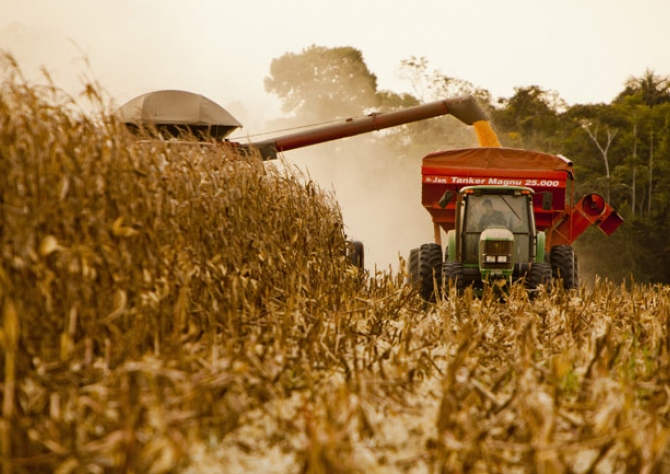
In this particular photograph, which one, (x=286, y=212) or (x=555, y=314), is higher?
(x=286, y=212)

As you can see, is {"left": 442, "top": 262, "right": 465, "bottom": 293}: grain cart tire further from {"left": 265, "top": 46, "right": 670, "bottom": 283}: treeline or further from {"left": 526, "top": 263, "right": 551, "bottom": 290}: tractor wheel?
{"left": 265, "top": 46, "right": 670, "bottom": 283}: treeline

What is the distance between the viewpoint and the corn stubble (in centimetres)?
321

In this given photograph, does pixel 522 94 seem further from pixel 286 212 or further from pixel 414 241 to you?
pixel 286 212

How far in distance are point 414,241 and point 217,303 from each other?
34.9 meters

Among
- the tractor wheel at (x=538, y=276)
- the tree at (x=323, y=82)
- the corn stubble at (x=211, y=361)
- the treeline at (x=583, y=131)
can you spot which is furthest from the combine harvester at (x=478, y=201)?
the tree at (x=323, y=82)

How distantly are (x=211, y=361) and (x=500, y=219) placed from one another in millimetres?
6379

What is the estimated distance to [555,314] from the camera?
655 cm

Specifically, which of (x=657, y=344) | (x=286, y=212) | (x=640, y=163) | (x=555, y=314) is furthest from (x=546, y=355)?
(x=640, y=163)

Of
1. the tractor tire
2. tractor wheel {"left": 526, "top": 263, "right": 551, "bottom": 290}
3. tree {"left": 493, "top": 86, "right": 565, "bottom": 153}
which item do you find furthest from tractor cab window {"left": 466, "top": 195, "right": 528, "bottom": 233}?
tree {"left": 493, "top": 86, "right": 565, "bottom": 153}

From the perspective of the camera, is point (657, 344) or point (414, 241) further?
point (414, 241)

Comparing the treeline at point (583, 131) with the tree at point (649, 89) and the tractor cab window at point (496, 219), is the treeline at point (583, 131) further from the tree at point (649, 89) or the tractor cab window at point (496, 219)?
the tractor cab window at point (496, 219)

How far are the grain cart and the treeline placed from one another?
2597cm

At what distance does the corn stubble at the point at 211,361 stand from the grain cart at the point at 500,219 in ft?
7.88

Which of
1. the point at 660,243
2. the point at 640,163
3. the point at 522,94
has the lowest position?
the point at 660,243
